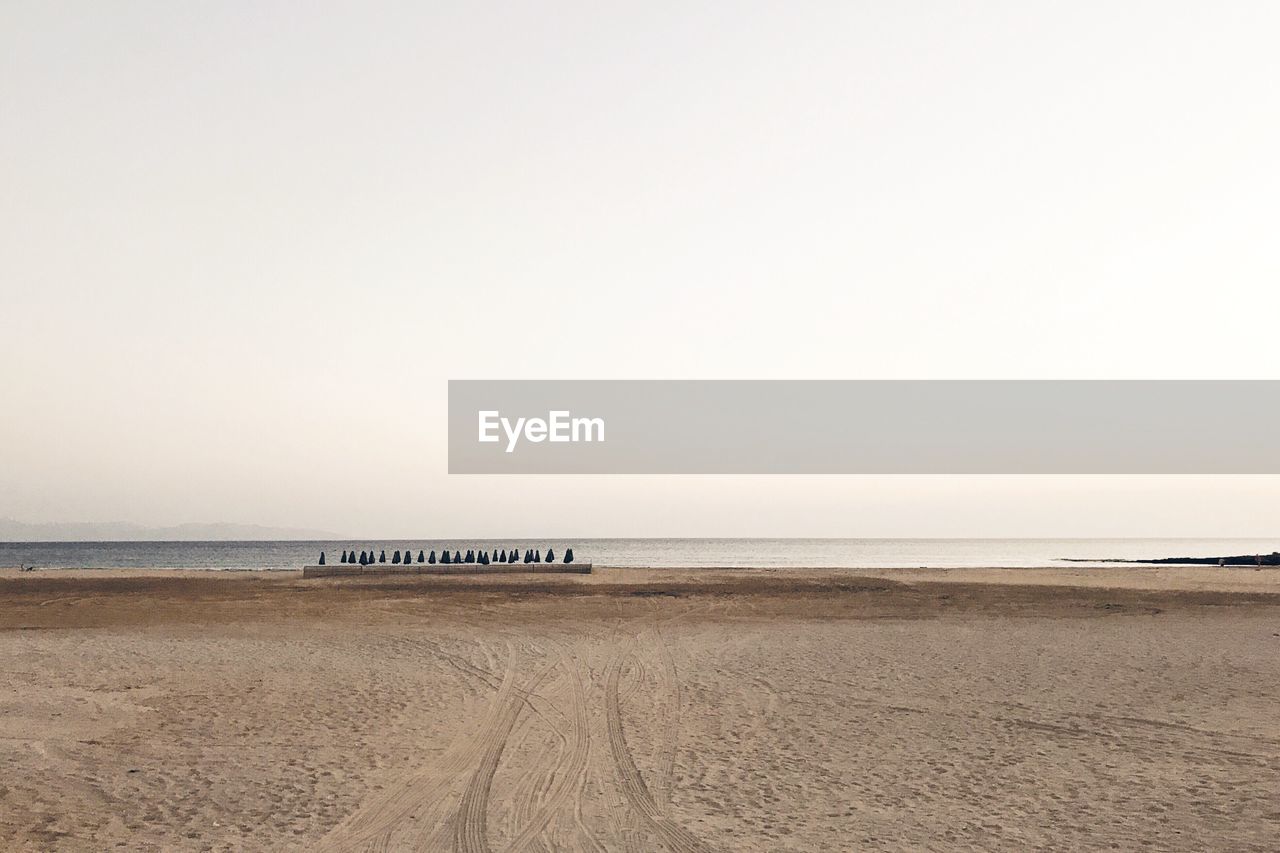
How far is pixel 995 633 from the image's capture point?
23812mm

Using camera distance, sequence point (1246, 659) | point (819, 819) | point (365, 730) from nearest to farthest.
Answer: point (819, 819), point (365, 730), point (1246, 659)

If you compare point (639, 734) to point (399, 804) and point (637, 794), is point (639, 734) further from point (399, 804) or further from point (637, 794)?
point (399, 804)

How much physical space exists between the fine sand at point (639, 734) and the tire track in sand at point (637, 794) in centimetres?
5

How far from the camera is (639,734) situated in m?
12.6

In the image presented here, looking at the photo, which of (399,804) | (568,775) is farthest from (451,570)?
(399,804)

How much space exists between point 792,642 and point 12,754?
15.9 m

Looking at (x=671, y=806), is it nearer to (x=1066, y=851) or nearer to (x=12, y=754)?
(x=1066, y=851)

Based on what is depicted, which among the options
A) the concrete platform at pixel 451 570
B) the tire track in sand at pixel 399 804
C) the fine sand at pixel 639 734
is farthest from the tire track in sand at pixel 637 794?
the concrete platform at pixel 451 570

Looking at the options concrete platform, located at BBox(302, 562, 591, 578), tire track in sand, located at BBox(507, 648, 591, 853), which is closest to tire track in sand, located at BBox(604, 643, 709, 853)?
tire track in sand, located at BBox(507, 648, 591, 853)

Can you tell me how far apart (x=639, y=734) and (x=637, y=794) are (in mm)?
2692

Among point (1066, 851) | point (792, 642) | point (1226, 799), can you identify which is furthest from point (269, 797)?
point (792, 642)

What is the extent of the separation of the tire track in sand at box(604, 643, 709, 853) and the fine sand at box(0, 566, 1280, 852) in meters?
0.05

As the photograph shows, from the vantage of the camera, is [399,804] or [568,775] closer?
[399,804]

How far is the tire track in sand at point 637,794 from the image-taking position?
8.53m
